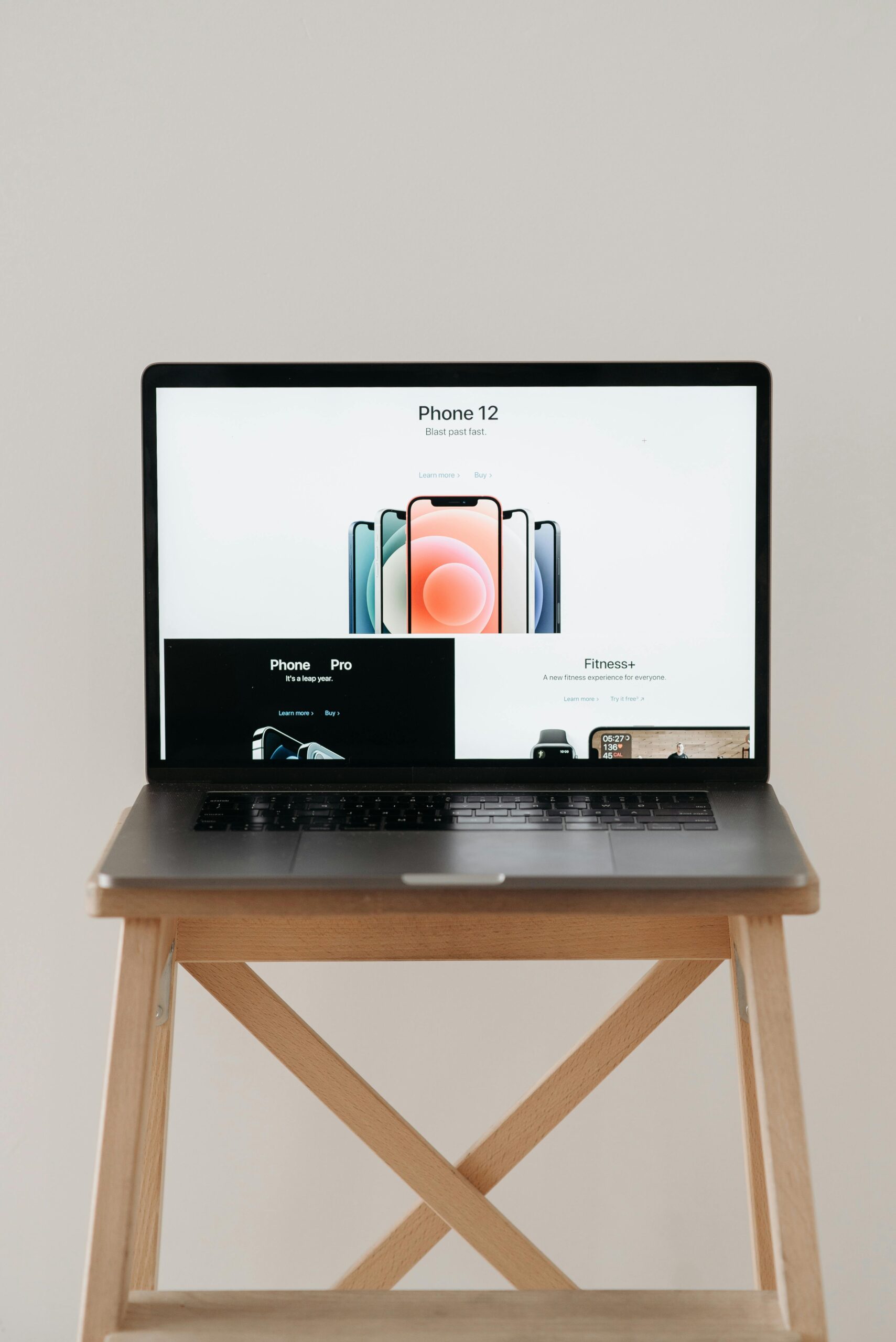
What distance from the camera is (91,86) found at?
111 centimetres

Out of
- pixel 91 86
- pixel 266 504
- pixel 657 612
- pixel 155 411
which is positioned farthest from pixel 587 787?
pixel 91 86

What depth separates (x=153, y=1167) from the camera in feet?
3.29

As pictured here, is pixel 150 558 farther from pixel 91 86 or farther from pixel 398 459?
pixel 91 86

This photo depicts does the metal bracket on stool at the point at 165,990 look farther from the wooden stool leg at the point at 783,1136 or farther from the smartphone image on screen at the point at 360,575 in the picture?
the wooden stool leg at the point at 783,1136

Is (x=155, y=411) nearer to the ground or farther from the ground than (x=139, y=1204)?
farther from the ground

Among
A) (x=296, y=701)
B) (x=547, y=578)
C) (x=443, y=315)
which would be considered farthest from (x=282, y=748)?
(x=443, y=315)

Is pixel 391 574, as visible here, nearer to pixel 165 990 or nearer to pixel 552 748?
pixel 552 748

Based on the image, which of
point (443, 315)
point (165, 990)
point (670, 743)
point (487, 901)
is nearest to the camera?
point (487, 901)

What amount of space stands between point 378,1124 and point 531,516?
53 centimetres

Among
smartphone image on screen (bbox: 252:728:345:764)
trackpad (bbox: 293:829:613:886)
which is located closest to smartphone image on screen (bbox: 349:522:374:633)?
smartphone image on screen (bbox: 252:728:345:764)

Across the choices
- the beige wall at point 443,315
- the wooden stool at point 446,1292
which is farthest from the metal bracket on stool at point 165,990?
the beige wall at point 443,315

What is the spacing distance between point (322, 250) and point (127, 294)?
0.69ft

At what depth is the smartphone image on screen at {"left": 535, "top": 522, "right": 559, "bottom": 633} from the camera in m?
0.92

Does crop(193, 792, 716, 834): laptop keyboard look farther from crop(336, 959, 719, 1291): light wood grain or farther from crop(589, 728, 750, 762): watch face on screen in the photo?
crop(336, 959, 719, 1291): light wood grain
